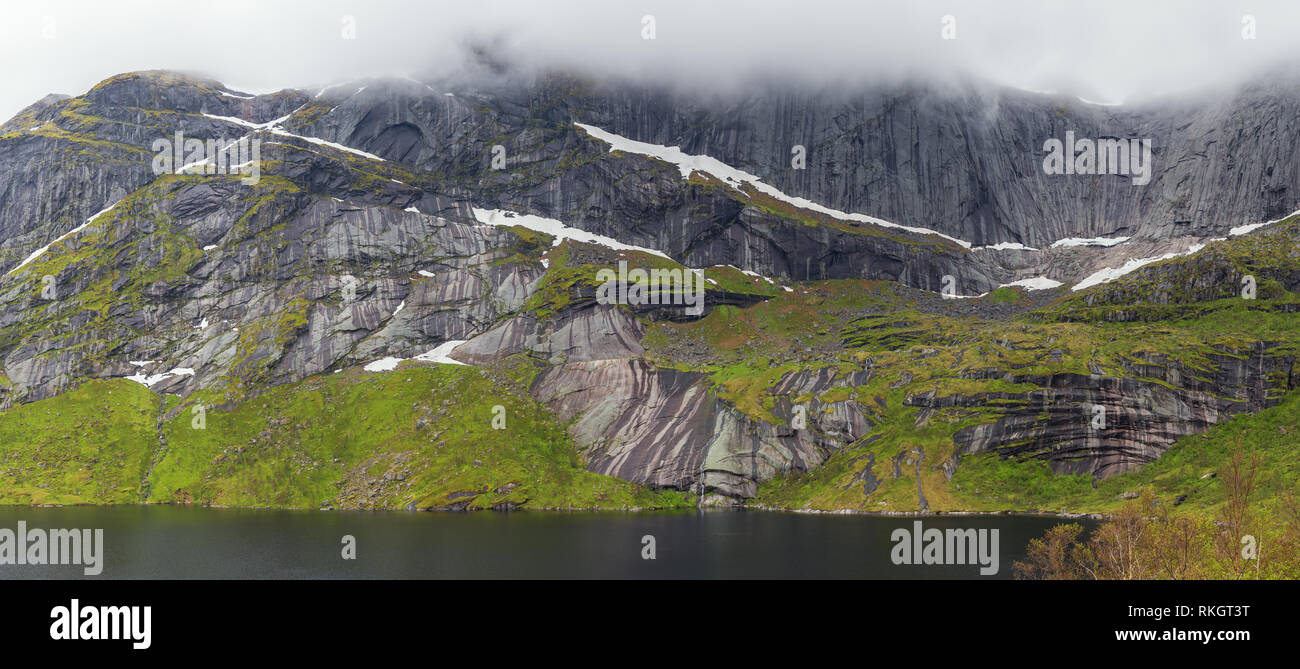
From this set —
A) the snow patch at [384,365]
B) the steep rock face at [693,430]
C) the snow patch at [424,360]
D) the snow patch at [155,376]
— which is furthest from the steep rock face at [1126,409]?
the snow patch at [155,376]

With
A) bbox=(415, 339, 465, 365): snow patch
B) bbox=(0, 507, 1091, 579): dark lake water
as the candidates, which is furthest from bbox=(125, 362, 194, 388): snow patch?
bbox=(0, 507, 1091, 579): dark lake water

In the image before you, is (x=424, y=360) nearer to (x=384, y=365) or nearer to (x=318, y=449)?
(x=384, y=365)

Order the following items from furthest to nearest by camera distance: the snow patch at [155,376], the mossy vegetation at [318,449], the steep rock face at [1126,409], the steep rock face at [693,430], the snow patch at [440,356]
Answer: the snow patch at [440,356]
the snow patch at [155,376]
the steep rock face at [693,430]
the mossy vegetation at [318,449]
the steep rock face at [1126,409]

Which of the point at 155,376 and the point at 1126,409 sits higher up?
the point at 155,376

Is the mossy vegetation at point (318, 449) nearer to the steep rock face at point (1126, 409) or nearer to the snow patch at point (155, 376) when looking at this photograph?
the snow patch at point (155, 376)

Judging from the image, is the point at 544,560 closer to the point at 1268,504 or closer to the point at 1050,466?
the point at 1268,504

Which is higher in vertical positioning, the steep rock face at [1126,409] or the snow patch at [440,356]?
the snow patch at [440,356]

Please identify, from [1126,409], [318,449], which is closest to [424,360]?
[318,449]

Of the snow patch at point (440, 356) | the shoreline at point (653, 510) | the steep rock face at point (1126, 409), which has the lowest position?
the shoreline at point (653, 510)

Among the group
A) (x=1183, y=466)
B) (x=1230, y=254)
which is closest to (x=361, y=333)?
(x=1183, y=466)
